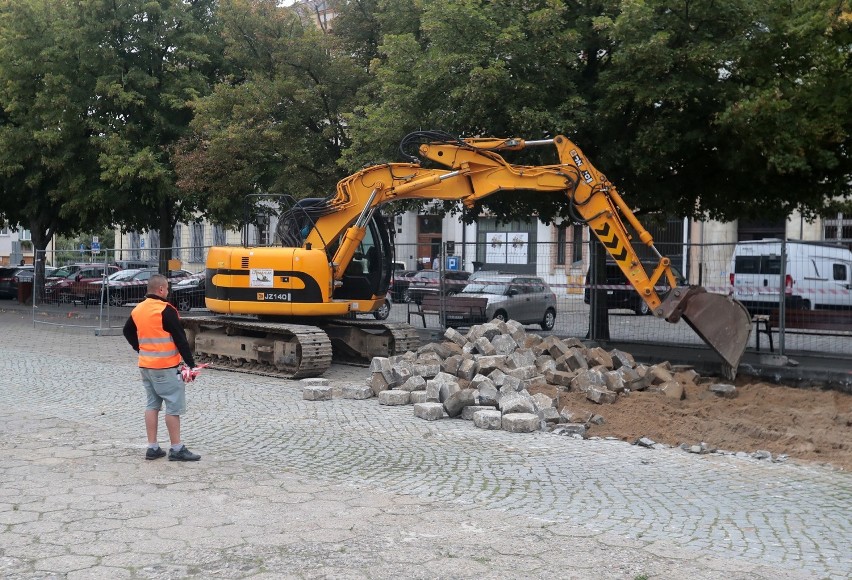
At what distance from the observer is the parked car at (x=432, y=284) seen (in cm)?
1748

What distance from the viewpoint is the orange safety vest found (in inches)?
303

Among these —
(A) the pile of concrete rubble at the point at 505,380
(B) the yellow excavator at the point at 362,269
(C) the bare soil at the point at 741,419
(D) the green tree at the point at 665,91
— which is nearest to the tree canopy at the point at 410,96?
(D) the green tree at the point at 665,91

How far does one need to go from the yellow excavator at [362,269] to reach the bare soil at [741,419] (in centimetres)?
128

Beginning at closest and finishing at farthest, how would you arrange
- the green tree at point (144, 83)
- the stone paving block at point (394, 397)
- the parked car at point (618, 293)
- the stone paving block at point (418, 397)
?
the stone paving block at point (418, 397) < the stone paving block at point (394, 397) < the parked car at point (618, 293) < the green tree at point (144, 83)

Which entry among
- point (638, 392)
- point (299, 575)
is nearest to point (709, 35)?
point (638, 392)

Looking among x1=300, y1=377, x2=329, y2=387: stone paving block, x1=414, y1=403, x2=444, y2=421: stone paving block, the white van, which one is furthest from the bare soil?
x1=300, y1=377, x2=329, y2=387: stone paving block

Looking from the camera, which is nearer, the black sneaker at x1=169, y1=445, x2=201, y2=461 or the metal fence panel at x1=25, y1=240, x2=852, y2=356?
the black sneaker at x1=169, y1=445, x2=201, y2=461

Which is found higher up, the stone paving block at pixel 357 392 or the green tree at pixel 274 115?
the green tree at pixel 274 115

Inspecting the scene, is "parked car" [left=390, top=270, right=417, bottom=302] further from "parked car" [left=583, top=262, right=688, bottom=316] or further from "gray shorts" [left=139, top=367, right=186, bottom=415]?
"gray shorts" [left=139, top=367, right=186, bottom=415]

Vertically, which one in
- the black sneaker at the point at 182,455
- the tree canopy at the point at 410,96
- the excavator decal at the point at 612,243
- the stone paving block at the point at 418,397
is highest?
the tree canopy at the point at 410,96

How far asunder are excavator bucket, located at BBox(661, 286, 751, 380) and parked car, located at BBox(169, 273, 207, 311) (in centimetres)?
1032

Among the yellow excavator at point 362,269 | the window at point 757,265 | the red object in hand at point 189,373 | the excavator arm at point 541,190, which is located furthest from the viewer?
the window at point 757,265

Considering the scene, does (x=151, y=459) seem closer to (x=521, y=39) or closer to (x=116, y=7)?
(x=521, y=39)

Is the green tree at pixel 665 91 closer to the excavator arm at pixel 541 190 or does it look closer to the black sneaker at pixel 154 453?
the excavator arm at pixel 541 190
